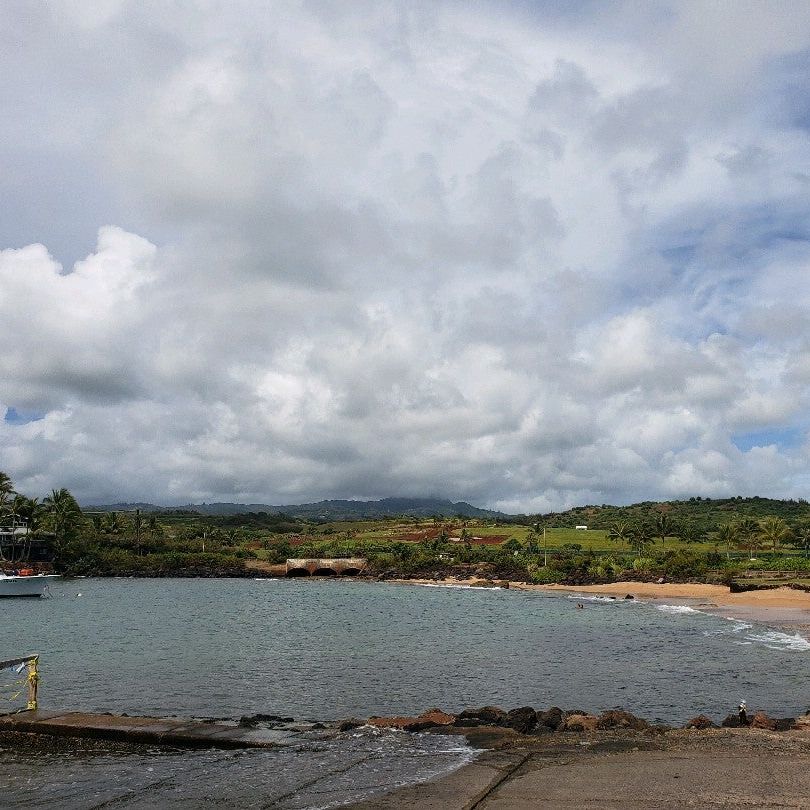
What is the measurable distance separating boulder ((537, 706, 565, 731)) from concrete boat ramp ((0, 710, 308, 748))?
7.01 meters

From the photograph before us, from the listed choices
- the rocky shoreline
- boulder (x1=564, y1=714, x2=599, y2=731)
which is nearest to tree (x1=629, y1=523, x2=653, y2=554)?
the rocky shoreline

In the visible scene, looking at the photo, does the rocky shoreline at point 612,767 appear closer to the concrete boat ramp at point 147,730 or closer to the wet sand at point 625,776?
the wet sand at point 625,776

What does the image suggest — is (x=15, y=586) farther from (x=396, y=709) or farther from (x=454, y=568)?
(x=396, y=709)

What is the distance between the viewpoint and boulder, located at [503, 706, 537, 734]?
20656mm

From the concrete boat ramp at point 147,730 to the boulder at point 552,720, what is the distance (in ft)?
23.0

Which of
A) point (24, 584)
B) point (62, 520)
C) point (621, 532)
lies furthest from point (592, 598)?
point (62, 520)

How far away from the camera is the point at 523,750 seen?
56.5 feet

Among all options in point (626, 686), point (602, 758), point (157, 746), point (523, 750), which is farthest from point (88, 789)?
point (626, 686)

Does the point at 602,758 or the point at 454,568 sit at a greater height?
the point at 602,758

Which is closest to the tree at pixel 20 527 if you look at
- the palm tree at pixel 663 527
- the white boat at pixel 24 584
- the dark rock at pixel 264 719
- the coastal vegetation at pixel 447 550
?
the coastal vegetation at pixel 447 550

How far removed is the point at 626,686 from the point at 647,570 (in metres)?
80.6

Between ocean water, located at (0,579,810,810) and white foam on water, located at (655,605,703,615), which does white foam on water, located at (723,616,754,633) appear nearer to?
ocean water, located at (0,579,810,810)

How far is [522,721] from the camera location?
2097 centimetres

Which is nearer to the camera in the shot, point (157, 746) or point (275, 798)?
point (275, 798)
